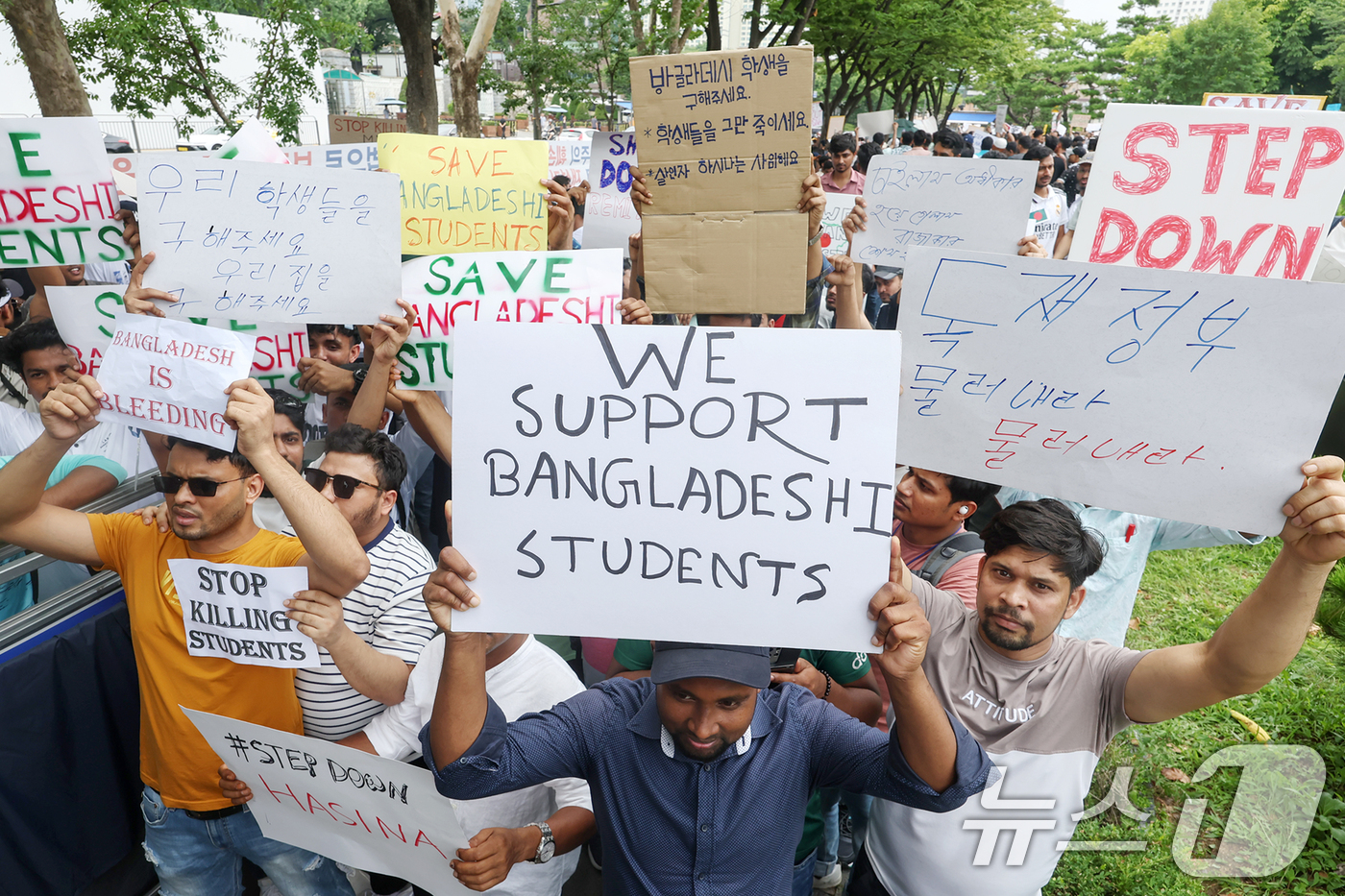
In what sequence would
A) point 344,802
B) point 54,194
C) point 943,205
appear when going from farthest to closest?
point 943,205 → point 54,194 → point 344,802

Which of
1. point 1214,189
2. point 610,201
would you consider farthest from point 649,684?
point 610,201

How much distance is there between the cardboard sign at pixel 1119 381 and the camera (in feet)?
5.70

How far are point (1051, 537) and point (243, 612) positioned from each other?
2.13 metres

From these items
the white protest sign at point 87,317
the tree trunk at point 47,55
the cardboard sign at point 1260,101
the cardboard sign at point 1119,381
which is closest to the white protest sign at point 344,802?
the white protest sign at point 87,317

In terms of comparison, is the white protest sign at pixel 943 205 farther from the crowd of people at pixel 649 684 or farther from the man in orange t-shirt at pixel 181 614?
the man in orange t-shirt at pixel 181 614

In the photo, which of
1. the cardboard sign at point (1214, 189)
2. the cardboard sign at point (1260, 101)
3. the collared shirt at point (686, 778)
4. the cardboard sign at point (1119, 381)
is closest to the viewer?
the cardboard sign at point (1119, 381)

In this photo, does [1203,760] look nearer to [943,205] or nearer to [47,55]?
[943,205]

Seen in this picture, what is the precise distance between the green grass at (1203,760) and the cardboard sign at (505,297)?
8.58 feet

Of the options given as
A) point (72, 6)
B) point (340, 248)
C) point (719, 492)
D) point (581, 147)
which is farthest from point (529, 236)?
point (72, 6)

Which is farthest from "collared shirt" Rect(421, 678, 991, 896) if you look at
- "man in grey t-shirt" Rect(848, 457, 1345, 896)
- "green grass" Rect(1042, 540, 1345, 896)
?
"green grass" Rect(1042, 540, 1345, 896)

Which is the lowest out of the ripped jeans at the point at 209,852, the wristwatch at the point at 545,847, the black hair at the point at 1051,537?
the ripped jeans at the point at 209,852

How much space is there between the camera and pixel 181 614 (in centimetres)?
237

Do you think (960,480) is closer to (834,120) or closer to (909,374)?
(909,374)

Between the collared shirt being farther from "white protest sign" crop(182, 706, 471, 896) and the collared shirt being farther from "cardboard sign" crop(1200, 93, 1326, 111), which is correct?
"cardboard sign" crop(1200, 93, 1326, 111)
